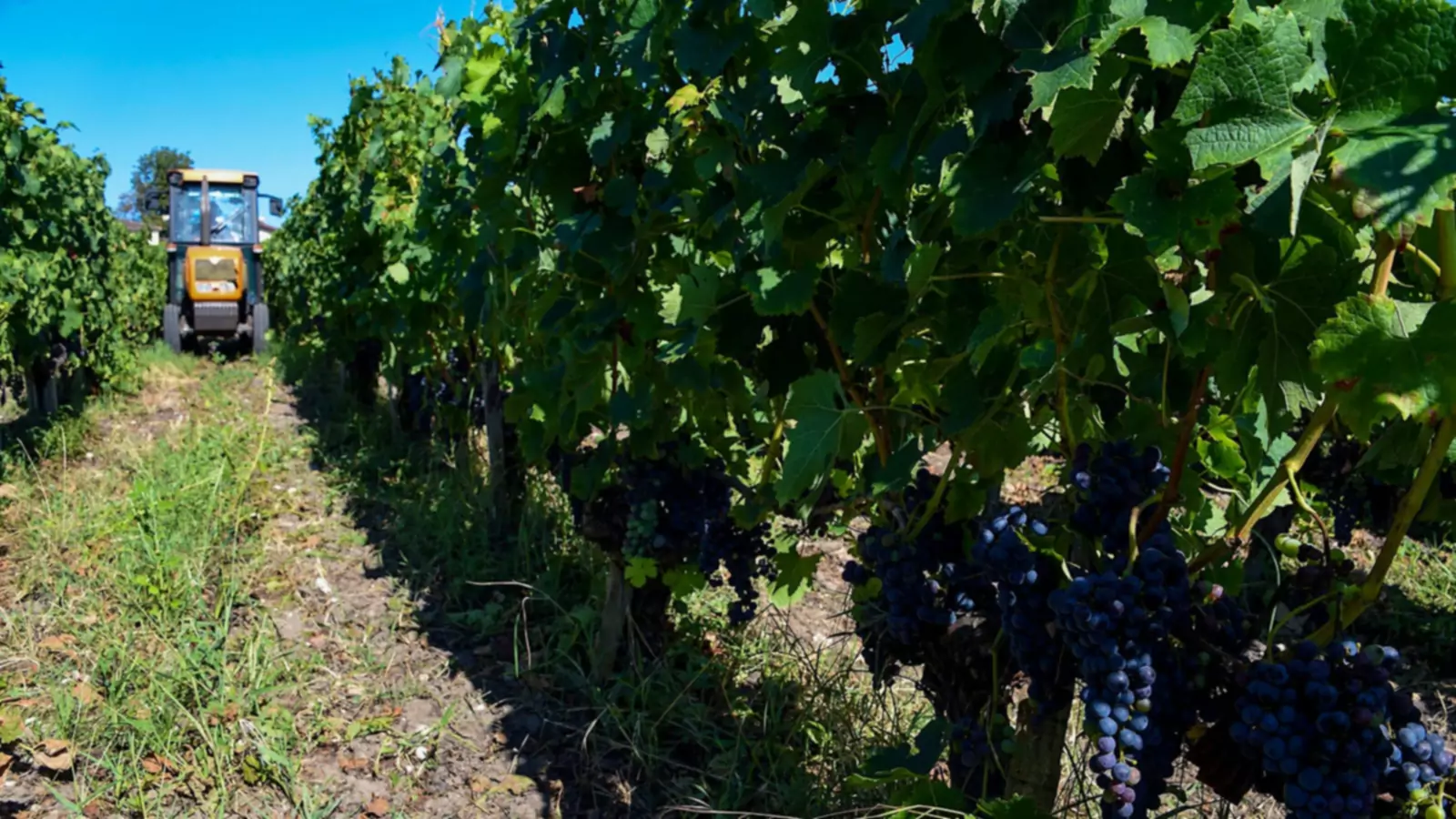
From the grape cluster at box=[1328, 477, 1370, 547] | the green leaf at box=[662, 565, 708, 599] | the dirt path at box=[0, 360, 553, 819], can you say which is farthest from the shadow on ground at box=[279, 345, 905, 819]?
the grape cluster at box=[1328, 477, 1370, 547]

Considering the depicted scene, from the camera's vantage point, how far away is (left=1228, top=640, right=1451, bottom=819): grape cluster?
1355 mm

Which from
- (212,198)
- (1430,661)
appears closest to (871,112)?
(1430,661)

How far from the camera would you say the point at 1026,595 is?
66.7 inches

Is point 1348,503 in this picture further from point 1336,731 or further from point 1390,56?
point 1390,56

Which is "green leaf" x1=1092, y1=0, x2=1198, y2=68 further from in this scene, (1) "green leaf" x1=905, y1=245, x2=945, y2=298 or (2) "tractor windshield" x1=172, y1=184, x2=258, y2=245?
(2) "tractor windshield" x1=172, y1=184, x2=258, y2=245

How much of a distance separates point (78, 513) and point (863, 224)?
5.18 meters

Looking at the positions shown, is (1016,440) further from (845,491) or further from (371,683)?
(371,683)

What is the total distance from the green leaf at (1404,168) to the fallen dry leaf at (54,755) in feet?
12.3

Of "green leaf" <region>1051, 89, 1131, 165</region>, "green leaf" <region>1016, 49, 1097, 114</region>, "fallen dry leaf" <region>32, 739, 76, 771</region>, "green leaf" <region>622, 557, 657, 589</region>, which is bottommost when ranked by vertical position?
"fallen dry leaf" <region>32, 739, 76, 771</region>

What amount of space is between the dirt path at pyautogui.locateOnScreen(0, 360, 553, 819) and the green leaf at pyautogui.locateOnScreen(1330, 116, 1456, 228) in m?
2.97

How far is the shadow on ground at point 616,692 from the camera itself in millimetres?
3275

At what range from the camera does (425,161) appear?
6289mm

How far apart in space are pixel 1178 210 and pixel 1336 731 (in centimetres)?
68

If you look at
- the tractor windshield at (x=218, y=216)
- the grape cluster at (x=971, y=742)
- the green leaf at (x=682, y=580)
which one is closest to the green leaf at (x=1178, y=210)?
the grape cluster at (x=971, y=742)
